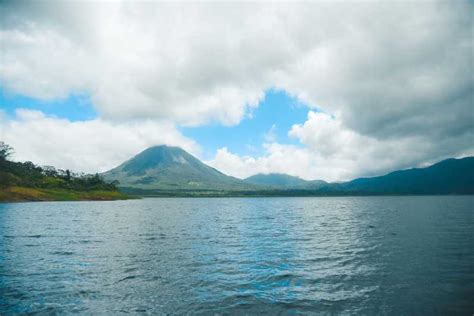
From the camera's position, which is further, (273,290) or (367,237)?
(367,237)

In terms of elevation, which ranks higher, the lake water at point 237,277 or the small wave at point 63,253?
the lake water at point 237,277

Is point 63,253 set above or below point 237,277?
below

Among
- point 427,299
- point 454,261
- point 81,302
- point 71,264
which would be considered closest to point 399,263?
point 454,261

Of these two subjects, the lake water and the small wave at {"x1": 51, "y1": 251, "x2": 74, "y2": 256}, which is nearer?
the lake water

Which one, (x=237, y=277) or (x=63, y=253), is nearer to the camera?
(x=237, y=277)

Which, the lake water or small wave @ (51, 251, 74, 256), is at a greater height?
the lake water

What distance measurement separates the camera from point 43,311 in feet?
66.2

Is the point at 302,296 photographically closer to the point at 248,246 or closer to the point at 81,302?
the point at 81,302

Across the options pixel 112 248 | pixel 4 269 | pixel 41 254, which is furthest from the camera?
pixel 112 248

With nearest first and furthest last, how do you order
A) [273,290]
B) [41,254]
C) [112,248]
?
1. [273,290]
2. [41,254]
3. [112,248]

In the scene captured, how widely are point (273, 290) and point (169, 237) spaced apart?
35.7m

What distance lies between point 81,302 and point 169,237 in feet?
114

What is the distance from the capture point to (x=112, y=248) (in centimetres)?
4400

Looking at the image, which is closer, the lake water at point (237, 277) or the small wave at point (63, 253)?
the lake water at point (237, 277)
